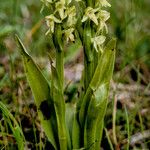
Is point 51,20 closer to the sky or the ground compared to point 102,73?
closer to the sky

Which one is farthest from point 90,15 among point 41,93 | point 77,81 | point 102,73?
point 77,81

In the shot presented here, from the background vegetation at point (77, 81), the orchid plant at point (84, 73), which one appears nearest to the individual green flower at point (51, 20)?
the orchid plant at point (84, 73)

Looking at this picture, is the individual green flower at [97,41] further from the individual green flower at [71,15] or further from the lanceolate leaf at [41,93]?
the lanceolate leaf at [41,93]

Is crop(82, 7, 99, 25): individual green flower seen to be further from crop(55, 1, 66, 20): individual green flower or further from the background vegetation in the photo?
the background vegetation

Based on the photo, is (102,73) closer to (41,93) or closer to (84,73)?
(84,73)

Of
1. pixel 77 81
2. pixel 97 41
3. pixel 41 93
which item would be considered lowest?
pixel 77 81

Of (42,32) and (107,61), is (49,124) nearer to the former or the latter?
(107,61)

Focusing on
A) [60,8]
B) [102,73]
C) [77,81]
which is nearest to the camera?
[60,8]
